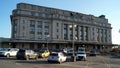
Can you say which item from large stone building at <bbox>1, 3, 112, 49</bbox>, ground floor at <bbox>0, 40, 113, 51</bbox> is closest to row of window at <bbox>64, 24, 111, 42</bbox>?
large stone building at <bbox>1, 3, 112, 49</bbox>

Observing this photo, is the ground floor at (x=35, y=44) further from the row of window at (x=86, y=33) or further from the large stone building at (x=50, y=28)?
the row of window at (x=86, y=33)

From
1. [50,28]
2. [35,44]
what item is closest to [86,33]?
[50,28]

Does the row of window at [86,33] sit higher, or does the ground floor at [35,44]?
the row of window at [86,33]

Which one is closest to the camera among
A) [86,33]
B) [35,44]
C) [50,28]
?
[35,44]

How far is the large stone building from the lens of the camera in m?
95.1

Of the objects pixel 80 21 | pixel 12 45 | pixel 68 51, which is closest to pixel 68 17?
pixel 80 21

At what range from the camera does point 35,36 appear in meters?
100

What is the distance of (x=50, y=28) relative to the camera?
351 feet

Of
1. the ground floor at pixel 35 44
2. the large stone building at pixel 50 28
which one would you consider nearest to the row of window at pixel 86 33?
the large stone building at pixel 50 28

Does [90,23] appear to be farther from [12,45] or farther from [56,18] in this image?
[12,45]

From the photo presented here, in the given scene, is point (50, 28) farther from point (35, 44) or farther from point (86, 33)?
point (86, 33)

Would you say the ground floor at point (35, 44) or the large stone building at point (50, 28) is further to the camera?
the large stone building at point (50, 28)

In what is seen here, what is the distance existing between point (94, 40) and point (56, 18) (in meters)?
32.1

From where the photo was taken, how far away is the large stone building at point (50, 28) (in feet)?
312
